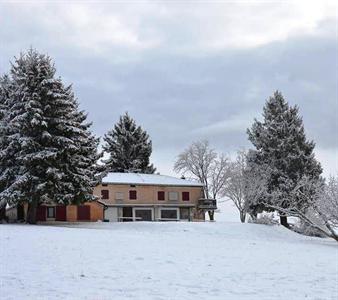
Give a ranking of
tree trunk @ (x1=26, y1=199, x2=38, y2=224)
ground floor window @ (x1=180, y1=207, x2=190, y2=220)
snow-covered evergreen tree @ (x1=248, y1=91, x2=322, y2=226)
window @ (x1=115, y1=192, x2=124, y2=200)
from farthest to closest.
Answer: ground floor window @ (x1=180, y1=207, x2=190, y2=220), window @ (x1=115, y1=192, x2=124, y2=200), snow-covered evergreen tree @ (x1=248, y1=91, x2=322, y2=226), tree trunk @ (x1=26, y1=199, x2=38, y2=224)

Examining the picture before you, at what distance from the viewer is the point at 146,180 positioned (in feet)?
217

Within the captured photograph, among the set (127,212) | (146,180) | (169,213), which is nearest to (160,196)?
(169,213)

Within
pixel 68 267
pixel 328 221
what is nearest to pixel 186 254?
pixel 68 267

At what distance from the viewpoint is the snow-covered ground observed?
13305 mm

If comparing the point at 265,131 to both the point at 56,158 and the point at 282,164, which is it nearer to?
the point at 282,164

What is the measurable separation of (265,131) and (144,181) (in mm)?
16064

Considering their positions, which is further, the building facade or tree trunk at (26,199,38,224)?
the building facade

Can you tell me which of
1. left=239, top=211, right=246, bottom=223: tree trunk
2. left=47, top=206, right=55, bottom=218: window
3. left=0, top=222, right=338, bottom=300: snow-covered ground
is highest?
left=47, top=206, right=55, bottom=218: window

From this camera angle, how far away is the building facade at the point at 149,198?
63844 millimetres

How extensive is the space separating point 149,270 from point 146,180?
49.1 m

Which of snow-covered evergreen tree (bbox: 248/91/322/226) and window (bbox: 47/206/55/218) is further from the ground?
snow-covered evergreen tree (bbox: 248/91/322/226)

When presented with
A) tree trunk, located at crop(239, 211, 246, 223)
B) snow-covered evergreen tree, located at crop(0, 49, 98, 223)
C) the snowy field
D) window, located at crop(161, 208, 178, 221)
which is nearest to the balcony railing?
window, located at crop(161, 208, 178, 221)

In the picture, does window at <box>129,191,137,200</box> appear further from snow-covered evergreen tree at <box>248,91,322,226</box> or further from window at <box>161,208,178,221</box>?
snow-covered evergreen tree at <box>248,91,322,226</box>

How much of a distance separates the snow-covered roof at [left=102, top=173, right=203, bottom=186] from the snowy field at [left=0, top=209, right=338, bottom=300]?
37391mm
